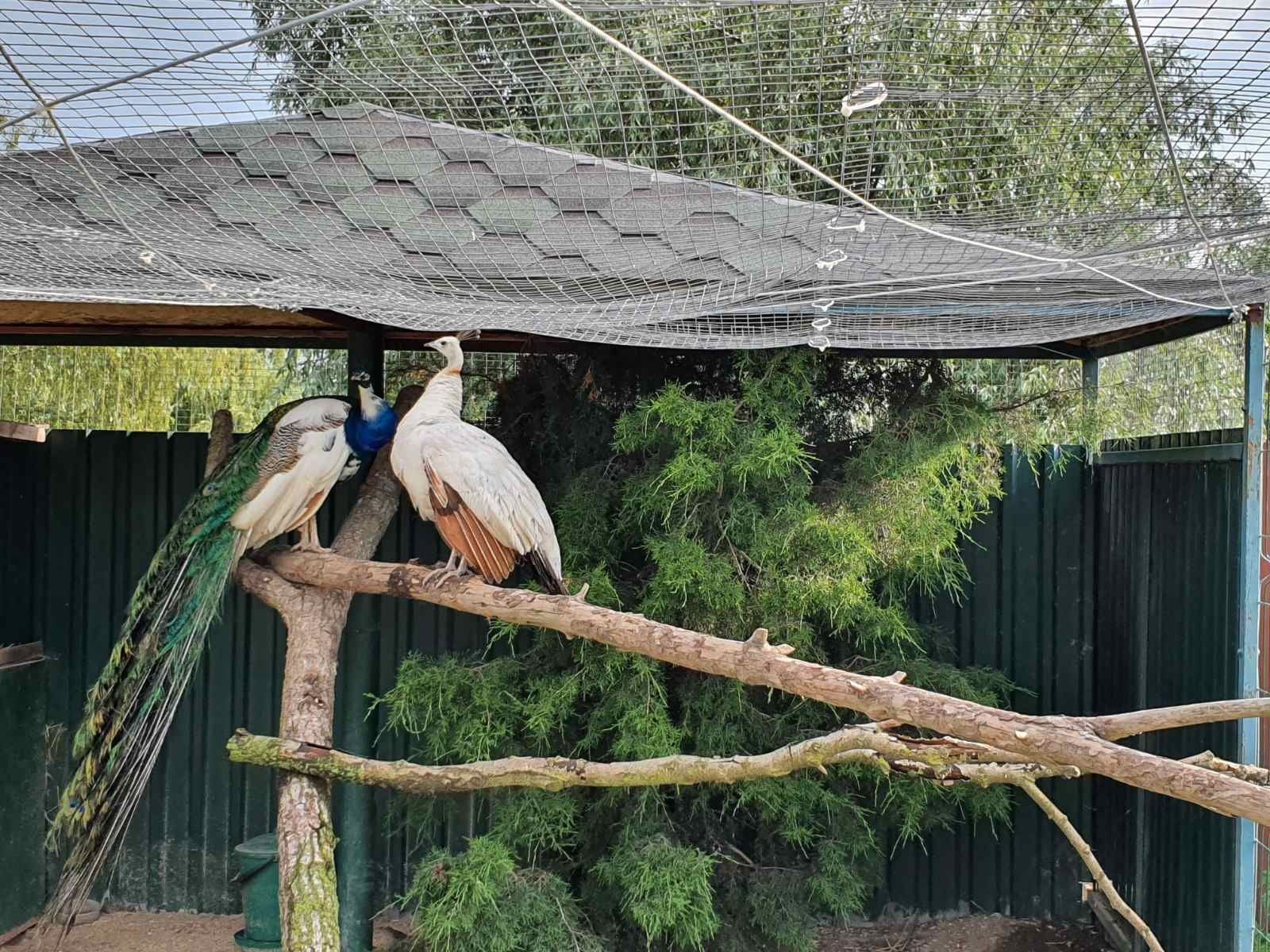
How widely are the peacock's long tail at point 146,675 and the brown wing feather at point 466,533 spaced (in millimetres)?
680

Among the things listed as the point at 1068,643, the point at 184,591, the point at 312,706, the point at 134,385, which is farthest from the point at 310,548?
the point at 134,385

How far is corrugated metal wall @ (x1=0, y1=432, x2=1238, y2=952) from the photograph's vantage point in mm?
3668

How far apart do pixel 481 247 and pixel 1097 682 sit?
266cm

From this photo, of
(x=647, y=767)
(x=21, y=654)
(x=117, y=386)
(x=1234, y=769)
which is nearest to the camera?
(x=1234, y=769)

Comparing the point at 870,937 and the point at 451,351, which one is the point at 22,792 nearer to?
the point at 451,351

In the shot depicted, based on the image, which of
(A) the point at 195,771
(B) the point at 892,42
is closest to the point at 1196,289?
(B) the point at 892,42

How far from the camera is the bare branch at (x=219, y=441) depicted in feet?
11.2

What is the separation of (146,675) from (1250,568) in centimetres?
292

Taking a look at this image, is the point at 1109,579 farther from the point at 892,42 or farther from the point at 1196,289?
the point at 892,42

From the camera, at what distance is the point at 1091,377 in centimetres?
383

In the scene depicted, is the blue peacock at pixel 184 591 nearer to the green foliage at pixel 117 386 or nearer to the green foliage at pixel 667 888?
the green foliage at pixel 667 888

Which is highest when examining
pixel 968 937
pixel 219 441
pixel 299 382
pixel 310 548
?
pixel 299 382

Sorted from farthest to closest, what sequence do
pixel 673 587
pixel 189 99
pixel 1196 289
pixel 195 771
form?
1. pixel 195 771
2. pixel 673 587
3. pixel 1196 289
4. pixel 189 99

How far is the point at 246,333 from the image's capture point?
4051 mm
